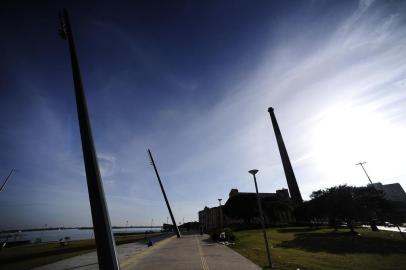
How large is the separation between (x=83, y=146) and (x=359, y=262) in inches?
698

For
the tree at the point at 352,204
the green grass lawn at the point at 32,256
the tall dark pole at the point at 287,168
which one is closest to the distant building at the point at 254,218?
the tall dark pole at the point at 287,168

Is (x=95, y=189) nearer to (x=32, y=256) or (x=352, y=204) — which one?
(x=32, y=256)

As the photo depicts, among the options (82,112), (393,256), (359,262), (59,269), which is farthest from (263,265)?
(82,112)

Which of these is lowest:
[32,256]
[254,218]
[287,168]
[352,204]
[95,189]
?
[32,256]

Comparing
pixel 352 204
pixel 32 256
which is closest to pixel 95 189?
pixel 32 256

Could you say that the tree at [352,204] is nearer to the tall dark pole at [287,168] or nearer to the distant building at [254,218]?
the tall dark pole at [287,168]

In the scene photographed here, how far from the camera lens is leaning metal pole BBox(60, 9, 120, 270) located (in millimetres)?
4438

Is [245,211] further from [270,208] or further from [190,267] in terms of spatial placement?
[190,267]

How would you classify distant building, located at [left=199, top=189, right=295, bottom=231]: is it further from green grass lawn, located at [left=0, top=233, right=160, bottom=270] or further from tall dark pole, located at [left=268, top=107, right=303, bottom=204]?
green grass lawn, located at [left=0, top=233, right=160, bottom=270]

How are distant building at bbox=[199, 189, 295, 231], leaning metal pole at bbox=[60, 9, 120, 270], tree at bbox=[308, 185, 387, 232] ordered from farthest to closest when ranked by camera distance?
1. distant building at bbox=[199, 189, 295, 231]
2. tree at bbox=[308, 185, 387, 232]
3. leaning metal pole at bbox=[60, 9, 120, 270]

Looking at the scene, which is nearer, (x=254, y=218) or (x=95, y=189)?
(x=95, y=189)

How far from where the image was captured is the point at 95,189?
487 centimetres

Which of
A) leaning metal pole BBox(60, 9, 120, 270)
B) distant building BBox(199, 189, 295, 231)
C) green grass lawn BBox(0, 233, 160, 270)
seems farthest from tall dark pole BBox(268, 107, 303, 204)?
leaning metal pole BBox(60, 9, 120, 270)

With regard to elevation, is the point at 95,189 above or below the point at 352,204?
→ below
